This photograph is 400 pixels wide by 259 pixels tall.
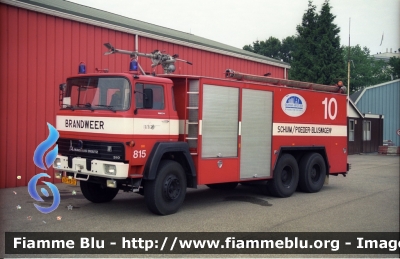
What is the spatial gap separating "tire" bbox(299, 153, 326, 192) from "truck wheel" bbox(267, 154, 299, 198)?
0.32 metres

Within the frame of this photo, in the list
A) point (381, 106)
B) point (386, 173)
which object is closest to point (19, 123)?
point (386, 173)

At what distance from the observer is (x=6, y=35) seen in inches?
453

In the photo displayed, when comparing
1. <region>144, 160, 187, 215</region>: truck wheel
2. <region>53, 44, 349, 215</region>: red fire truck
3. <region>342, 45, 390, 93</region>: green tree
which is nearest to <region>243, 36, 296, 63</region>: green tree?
<region>342, 45, 390, 93</region>: green tree

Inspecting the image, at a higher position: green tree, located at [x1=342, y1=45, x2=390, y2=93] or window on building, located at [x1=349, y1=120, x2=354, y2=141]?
green tree, located at [x1=342, y1=45, x2=390, y2=93]

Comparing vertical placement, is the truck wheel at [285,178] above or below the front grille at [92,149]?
below

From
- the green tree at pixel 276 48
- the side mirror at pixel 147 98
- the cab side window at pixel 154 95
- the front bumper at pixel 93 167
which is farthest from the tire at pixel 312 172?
the green tree at pixel 276 48

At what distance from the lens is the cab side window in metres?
8.49

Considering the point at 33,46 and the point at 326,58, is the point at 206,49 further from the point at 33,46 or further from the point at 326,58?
the point at 326,58

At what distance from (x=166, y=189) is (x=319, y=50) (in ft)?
93.2

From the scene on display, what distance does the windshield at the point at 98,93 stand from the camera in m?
8.38

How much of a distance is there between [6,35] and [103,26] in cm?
310

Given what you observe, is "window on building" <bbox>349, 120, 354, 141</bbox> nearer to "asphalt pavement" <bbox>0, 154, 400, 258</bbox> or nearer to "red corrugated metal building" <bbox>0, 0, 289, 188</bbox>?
"asphalt pavement" <bbox>0, 154, 400, 258</bbox>

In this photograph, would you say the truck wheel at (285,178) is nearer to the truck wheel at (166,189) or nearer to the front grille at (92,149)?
the truck wheel at (166,189)

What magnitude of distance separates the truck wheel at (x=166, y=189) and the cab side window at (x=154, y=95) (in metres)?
1.15
